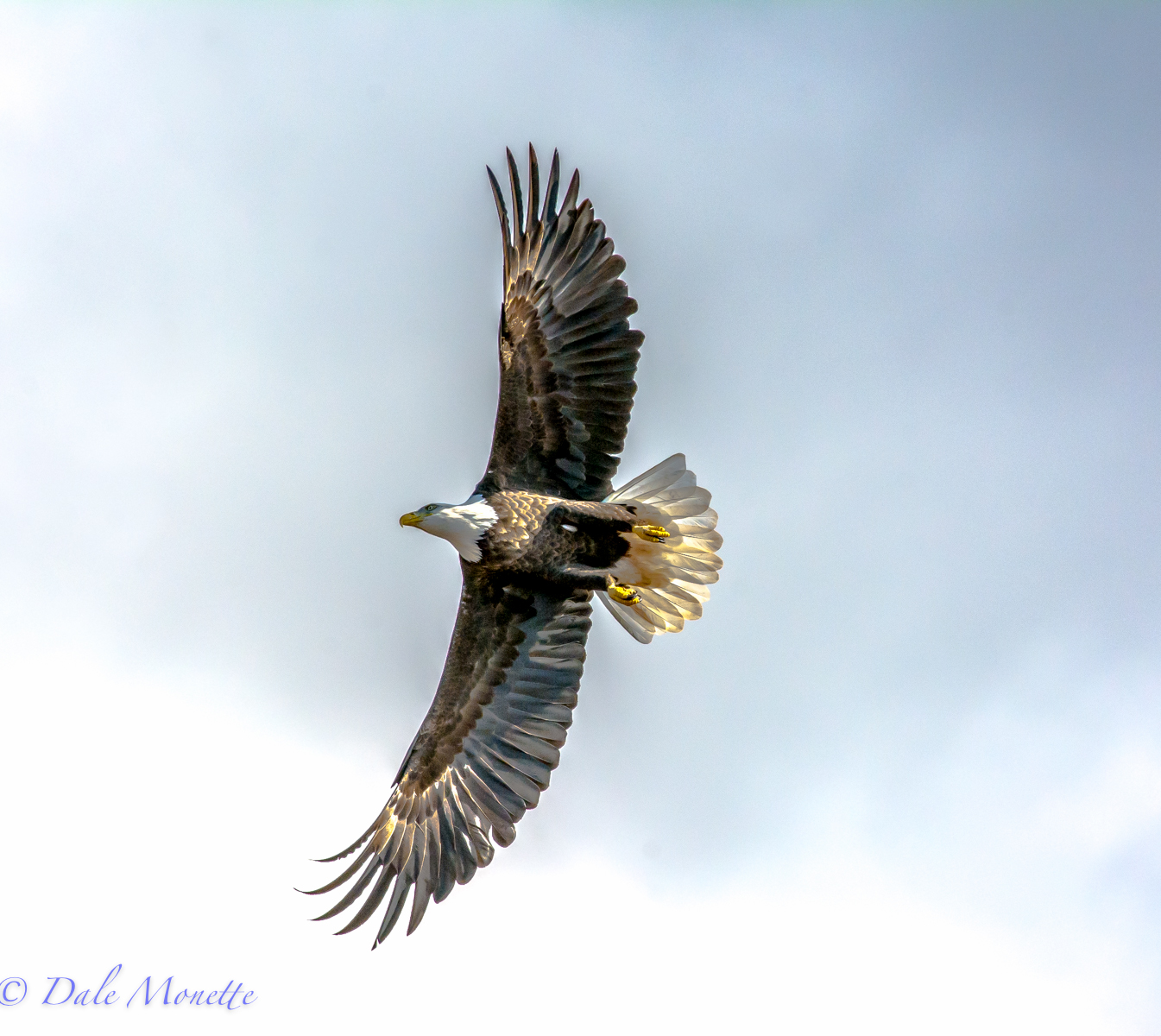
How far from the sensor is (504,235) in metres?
10.6

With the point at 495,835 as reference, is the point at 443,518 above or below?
above

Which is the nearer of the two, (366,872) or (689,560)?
(366,872)

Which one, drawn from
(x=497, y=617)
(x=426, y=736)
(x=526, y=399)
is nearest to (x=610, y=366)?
(x=526, y=399)

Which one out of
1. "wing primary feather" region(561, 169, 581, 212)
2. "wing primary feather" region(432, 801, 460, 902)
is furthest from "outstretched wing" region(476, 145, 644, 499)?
"wing primary feather" region(432, 801, 460, 902)

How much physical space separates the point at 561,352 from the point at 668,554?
1927mm

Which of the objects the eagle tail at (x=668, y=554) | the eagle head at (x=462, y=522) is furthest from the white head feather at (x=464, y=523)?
the eagle tail at (x=668, y=554)

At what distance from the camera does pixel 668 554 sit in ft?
36.7

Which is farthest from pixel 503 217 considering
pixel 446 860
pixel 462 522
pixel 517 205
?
pixel 446 860

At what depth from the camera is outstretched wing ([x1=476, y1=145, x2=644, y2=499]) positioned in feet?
34.0

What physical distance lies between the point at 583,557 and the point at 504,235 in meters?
2.56

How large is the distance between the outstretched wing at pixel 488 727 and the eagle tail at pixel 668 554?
A: 0.56 m

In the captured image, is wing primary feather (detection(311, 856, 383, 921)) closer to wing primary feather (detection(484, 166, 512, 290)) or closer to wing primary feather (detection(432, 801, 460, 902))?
wing primary feather (detection(432, 801, 460, 902))

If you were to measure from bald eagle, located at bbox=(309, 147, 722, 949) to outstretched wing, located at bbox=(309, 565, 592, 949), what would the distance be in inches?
0.5

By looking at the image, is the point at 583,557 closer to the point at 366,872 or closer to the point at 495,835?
the point at 495,835
